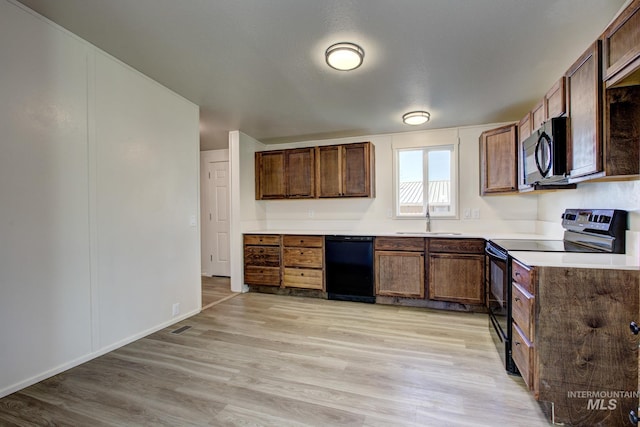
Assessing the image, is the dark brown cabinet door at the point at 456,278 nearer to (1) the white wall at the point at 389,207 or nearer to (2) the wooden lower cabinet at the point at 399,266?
(2) the wooden lower cabinet at the point at 399,266

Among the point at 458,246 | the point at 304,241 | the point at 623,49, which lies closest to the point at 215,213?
the point at 304,241

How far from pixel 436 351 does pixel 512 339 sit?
23.3 inches

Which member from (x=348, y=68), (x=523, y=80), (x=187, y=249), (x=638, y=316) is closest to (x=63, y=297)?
(x=187, y=249)

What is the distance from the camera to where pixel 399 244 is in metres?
3.56

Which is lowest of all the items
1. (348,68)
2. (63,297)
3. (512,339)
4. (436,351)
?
(436,351)

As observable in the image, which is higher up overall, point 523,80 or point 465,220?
point 523,80

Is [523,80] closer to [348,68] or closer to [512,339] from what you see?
[348,68]

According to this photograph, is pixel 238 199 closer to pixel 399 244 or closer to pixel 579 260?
pixel 399 244

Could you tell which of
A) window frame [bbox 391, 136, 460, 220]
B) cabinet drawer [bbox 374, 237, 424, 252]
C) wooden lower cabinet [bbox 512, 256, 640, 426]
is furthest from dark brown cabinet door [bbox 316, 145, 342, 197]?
wooden lower cabinet [bbox 512, 256, 640, 426]

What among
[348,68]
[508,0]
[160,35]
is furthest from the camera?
[348,68]

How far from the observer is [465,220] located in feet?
12.9

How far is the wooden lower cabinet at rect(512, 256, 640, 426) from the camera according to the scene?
1.44 metres

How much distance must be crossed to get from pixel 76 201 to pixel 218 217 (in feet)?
10.3

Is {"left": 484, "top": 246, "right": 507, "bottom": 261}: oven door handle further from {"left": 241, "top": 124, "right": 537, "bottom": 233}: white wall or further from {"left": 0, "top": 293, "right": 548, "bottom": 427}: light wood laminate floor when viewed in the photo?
{"left": 241, "top": 124, "right": 537, "bottom": 233}: white wall
